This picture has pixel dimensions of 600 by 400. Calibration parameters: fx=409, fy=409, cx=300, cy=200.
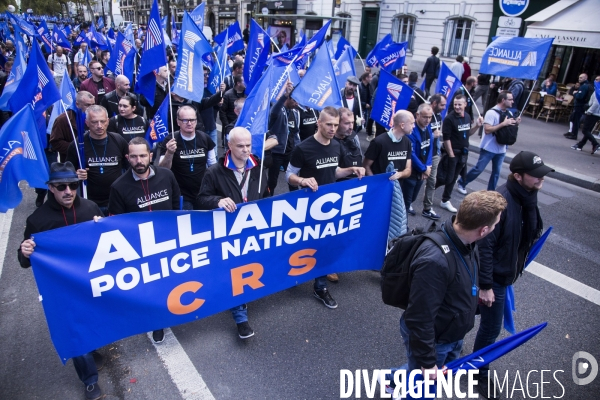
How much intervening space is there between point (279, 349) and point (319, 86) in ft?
10.1

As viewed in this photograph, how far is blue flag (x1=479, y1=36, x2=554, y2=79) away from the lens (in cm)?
749

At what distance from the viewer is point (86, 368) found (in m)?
3.11

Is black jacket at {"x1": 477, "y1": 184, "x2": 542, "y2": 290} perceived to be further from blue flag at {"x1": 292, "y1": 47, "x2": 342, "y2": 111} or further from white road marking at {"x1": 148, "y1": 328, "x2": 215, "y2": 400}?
blue flag at {"x1": 292, "y1": 47, "x2": 342, "y2": 111}

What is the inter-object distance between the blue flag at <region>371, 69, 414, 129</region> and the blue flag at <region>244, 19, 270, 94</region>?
Answer: 2.66m

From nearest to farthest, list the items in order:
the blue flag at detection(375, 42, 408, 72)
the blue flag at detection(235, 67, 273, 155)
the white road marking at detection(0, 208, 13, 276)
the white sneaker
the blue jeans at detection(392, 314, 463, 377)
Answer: the blue jeans at detection(392, 314, 463, 377)
the blue flag at detection(235, 67, 273, 155)
the white road marking at detection(0, 208, 13, 276)
the white sneaker
the blue flag at detection(375, 42, 408, 72)

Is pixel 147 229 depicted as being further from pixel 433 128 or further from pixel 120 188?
pixel 433 128

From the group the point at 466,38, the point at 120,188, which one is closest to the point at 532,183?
the point at 120,188

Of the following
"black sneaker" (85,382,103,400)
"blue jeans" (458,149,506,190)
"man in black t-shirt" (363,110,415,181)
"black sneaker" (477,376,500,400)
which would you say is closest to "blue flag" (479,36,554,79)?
"blue jeans" (458,149,506,190)

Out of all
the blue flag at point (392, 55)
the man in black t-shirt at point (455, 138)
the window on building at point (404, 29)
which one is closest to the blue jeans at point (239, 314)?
the man in black t-shirt at point (455, 138)

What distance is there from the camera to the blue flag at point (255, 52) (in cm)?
809

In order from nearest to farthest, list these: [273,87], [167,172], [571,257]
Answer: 1. [167,172]
2. [273,87]
3. [571,257]

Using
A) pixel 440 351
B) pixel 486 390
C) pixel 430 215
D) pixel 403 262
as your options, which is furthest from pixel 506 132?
pixel 403 262

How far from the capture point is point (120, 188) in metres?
3.67

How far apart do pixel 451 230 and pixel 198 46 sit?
4858mm
